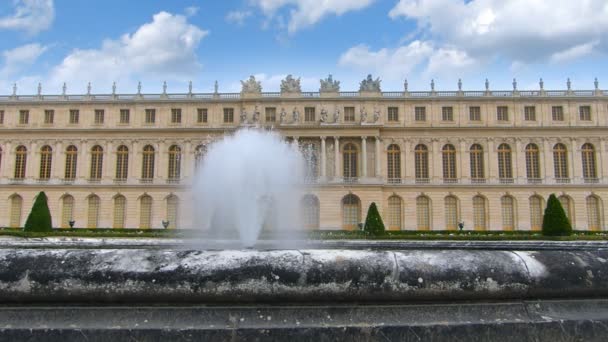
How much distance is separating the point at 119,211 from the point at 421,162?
25.9m

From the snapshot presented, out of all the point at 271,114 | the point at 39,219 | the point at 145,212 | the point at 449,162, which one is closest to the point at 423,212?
the point at 449,162

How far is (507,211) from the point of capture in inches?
1628

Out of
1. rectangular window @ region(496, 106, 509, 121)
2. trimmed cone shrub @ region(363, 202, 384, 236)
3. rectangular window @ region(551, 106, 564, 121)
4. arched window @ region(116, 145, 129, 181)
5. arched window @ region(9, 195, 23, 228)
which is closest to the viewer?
trimmed cone shrub @ region(363, 202, 384, 236)

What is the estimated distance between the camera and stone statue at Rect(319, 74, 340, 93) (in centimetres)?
4275

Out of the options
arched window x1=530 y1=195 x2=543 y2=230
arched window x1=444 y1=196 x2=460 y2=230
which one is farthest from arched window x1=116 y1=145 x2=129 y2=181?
arched window x1=530 y1=195 x2=543 y2=230

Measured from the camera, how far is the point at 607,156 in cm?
4106

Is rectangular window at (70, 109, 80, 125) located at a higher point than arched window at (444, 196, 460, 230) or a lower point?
higher

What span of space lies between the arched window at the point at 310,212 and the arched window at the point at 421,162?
8.99 m

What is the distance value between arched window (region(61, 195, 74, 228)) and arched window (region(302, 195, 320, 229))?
770 inches

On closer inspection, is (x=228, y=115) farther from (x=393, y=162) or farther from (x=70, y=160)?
(x=393, y=162)

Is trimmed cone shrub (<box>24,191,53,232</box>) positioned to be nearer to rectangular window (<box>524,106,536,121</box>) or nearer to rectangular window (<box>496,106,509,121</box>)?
rectangular window (<box>496,106,509,121</box>)

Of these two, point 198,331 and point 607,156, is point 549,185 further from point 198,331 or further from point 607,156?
point 198,331

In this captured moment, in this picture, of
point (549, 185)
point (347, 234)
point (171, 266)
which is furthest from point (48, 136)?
point (171, 266)

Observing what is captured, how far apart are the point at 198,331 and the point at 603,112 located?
154 feet
